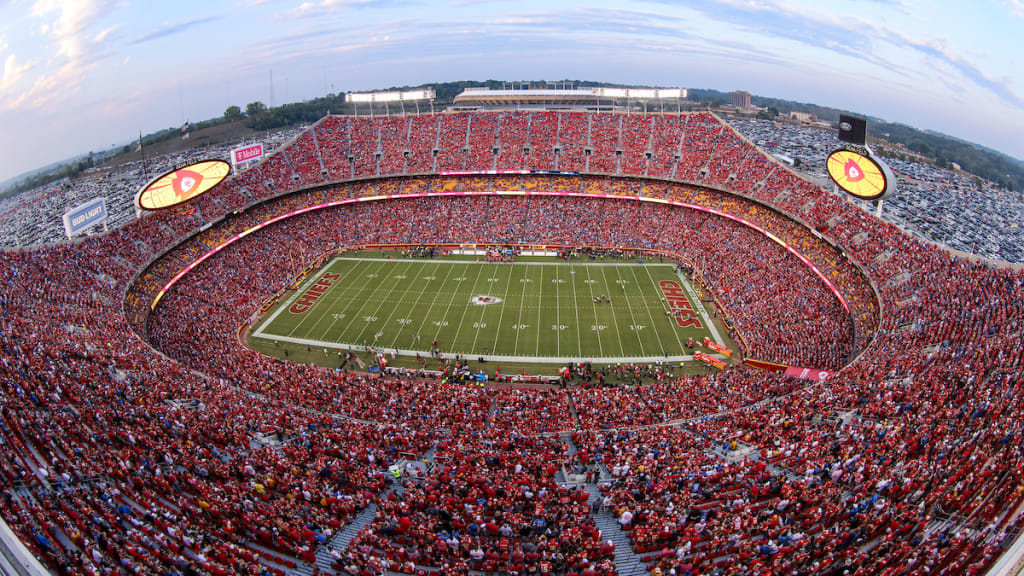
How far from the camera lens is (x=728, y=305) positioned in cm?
3594

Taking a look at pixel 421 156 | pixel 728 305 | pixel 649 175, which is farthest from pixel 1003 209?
pixel 421 156

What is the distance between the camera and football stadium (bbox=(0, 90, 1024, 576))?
13047 millimetres

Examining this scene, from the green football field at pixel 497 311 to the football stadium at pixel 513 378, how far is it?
0.26 m

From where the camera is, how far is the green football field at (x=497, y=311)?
32344 millimetres

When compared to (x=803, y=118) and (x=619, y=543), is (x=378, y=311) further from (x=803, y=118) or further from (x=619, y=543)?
(x=803, y=118)

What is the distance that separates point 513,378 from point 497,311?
8680mm

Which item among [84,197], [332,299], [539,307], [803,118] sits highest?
[803,118]

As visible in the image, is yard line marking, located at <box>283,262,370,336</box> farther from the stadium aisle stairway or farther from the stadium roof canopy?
the stadium roof canopy

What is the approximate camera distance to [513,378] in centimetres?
2872

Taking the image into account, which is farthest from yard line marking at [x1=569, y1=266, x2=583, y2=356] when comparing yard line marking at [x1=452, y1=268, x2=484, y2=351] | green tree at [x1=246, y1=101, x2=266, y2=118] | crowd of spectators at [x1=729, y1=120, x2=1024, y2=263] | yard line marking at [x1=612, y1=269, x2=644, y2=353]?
green tree at [x1=246, y1=101, x2=266, y2=118]

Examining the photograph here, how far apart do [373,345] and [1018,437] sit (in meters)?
28.2

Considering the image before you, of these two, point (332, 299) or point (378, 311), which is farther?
point (332, 299)

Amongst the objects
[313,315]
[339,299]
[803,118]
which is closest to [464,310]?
[339,299]

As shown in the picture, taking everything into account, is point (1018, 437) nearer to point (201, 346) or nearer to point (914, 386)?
point (914, 386)
